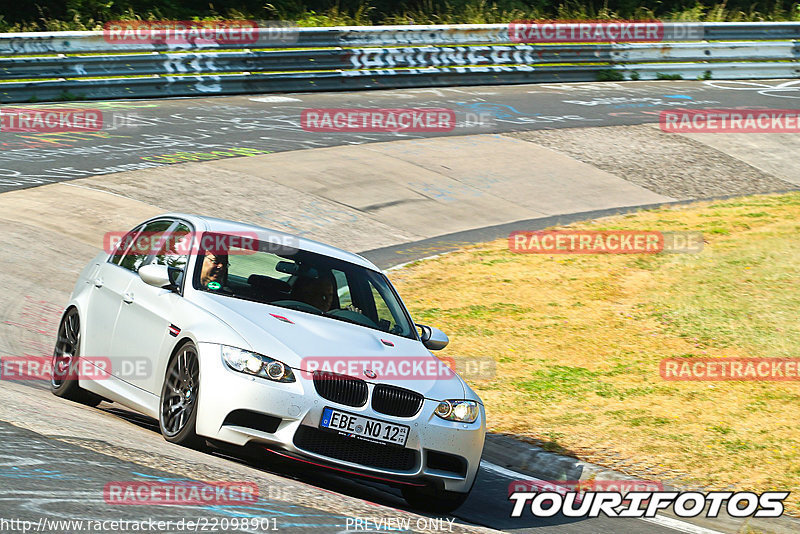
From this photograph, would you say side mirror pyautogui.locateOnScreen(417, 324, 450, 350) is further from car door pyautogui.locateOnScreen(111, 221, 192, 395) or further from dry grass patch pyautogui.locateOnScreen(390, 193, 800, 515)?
car door pyautogui.locateOnScreen(111, 221, 192, 395)

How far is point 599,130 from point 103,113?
9.76m

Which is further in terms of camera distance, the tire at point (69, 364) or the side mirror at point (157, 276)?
the tire at point (69, 364)

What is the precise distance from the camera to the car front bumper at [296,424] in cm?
629

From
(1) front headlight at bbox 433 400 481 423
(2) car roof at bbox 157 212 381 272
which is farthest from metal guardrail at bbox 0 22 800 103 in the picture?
(1) front headlight at bbox 433 400 481 423

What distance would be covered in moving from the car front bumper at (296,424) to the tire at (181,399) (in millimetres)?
107

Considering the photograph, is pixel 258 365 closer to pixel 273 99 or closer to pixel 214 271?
pixel 214 271

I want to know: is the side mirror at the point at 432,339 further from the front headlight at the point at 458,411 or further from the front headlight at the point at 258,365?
the front headlight at the point at 258,365

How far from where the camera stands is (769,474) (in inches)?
317

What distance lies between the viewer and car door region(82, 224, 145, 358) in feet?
26.2

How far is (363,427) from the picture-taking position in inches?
253

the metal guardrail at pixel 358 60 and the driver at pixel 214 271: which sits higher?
the metal guardrail at pixel 358 60

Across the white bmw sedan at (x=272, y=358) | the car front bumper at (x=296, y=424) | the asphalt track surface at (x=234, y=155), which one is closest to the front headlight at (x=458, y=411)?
the white bmw sedan at (x=272, y=358)

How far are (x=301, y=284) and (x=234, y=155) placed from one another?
435 inches

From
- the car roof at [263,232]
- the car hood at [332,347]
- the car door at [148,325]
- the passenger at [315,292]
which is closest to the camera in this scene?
the car hood at [332,347]
